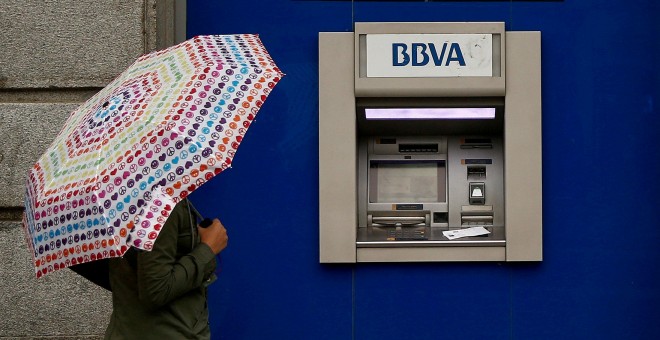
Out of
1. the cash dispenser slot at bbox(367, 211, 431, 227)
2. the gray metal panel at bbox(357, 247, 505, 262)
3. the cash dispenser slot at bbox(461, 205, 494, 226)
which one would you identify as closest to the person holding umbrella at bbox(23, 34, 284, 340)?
the gray metal panel at bbox(357, 247, 505, 262)

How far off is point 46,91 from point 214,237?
2.08 metres

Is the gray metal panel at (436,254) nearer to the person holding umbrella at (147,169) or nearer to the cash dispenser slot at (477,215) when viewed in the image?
the cash dispenser slot at (477,215)

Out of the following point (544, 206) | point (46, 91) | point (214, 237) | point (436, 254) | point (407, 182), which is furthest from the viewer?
point (407, 182)

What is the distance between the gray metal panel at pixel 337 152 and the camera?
175 inches

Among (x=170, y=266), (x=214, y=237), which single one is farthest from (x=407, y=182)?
(x=170, y=266)

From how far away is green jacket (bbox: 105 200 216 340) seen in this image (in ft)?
8.27

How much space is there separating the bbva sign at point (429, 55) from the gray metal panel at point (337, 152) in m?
0.15

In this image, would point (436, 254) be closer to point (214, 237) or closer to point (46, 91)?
point (214, 237)

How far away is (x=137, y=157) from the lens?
7.19ft

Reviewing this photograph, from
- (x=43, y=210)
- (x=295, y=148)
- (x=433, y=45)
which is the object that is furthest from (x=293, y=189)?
(x=43, y=210)

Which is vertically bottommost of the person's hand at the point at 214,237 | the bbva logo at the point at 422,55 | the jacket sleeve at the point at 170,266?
the jacket sleeve at the point at 170,266

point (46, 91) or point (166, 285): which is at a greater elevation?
point (46, 91)

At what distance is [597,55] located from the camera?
4.55 meters

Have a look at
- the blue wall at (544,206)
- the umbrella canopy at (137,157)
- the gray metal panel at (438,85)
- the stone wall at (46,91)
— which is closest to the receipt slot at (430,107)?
the gray metal panel at (438,85)
